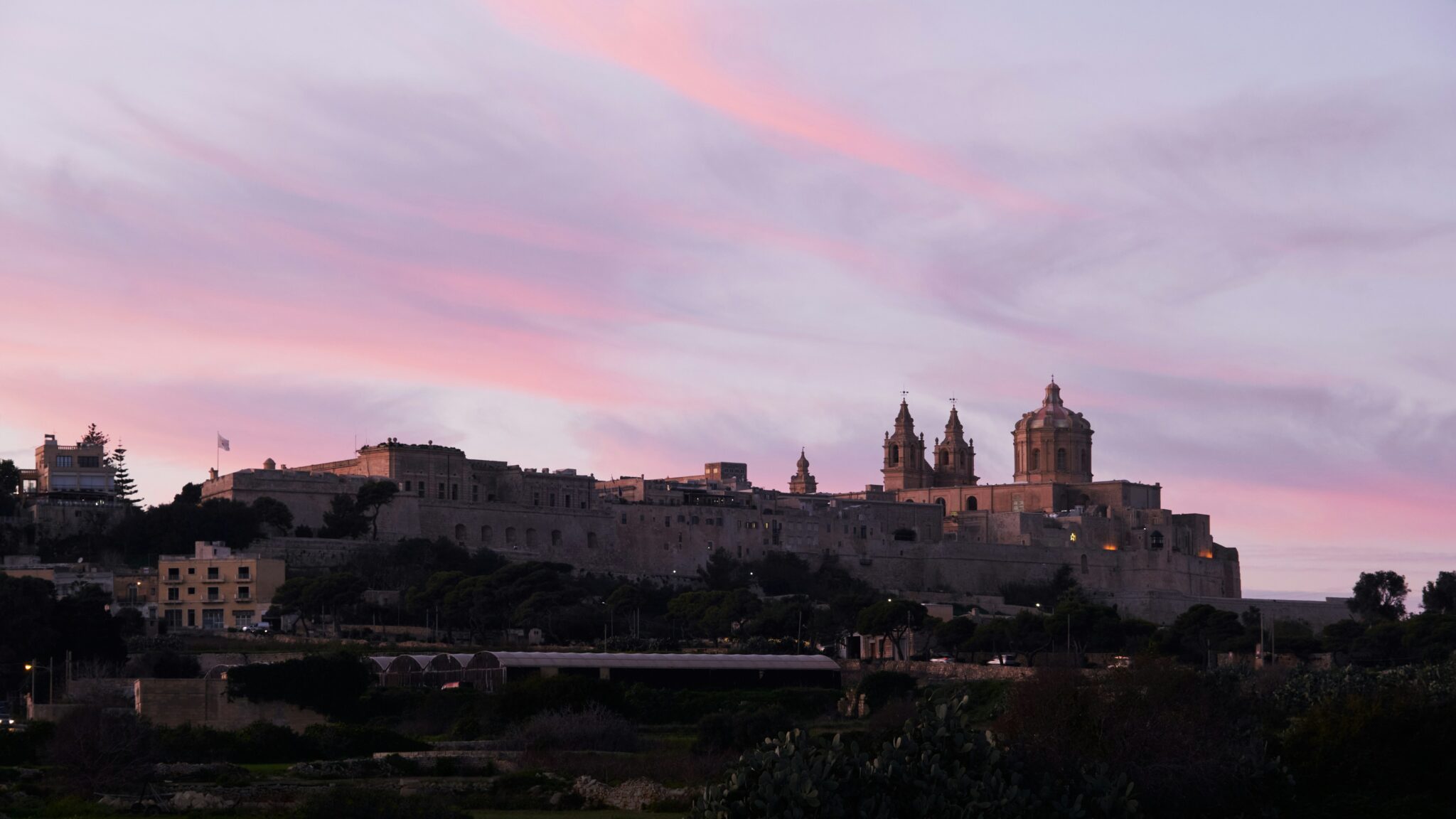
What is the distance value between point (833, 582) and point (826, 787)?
6420 cm

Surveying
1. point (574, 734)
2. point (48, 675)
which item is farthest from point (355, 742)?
point (48, 675)

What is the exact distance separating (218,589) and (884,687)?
1009 inches

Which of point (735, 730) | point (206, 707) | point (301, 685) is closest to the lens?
point (735, 730)

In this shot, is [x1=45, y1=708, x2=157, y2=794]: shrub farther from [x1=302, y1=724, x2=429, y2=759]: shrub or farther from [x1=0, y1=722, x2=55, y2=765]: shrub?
[x1=302, y1=724, x2=429, y2=759]: shrub

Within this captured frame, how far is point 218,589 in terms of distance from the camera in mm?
64312

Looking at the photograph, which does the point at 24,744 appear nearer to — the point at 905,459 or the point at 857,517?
the point at 857,517

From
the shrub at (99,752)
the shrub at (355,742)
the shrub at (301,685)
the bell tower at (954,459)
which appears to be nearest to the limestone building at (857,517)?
the bell tower at (954,459)

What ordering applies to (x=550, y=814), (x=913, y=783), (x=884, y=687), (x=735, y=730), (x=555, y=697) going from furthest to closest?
(x=884, y=687), (x=555, y=697), (x=735, y=730), (x=550, y=814), (x=913, y=783)

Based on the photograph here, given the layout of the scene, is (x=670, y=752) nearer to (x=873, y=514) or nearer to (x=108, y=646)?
(x=108, y=646)

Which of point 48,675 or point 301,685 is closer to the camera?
point 301,685

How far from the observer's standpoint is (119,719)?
102 feet

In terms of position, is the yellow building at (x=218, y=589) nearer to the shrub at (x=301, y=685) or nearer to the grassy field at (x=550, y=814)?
the shrub at (x=301, y=685)

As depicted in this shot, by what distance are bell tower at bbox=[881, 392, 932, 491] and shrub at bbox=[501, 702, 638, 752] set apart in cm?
6793

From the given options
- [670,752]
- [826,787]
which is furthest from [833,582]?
[826,787]
